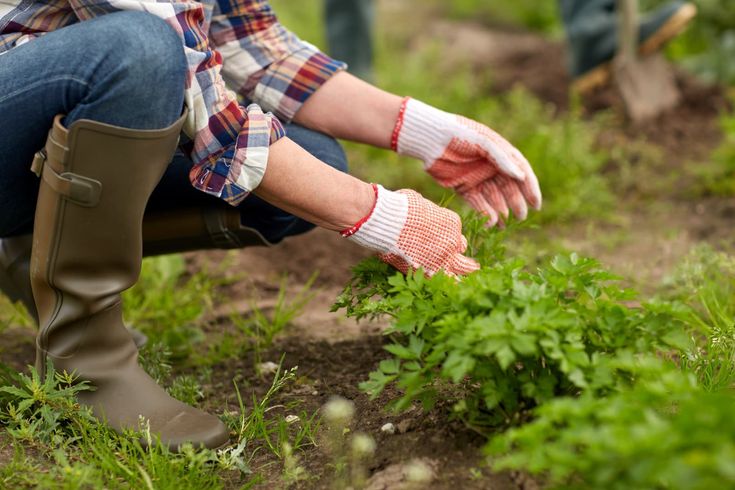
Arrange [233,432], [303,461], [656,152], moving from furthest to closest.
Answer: [656,152] → [233,432] → [303,461]

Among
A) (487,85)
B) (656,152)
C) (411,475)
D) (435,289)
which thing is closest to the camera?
(411,475)

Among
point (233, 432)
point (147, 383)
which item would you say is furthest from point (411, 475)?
point (147, 383)

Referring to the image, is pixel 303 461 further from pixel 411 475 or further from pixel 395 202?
pixel 395 202

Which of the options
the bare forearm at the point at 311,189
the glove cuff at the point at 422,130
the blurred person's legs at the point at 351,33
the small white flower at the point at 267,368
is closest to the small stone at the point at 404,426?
the bare forearm at the point at 311,189

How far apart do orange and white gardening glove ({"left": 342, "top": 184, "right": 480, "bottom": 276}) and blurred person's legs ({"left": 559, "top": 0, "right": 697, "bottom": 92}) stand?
107 inches

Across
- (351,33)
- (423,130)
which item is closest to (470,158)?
(423,130)

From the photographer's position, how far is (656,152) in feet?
12.1

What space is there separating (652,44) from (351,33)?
4.74ft

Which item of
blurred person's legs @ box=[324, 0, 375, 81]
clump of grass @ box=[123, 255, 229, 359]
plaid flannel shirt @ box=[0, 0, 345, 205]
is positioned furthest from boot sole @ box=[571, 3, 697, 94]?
plaid flannel shirt @ box=[0, 0, 345, 205]

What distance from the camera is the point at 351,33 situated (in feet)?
13.5

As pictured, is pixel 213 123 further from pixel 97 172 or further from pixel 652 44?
pixel 652 44

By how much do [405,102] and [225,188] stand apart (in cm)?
54

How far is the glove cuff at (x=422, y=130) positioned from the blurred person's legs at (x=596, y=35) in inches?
94.6

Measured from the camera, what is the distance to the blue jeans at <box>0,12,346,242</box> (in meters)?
1.56
